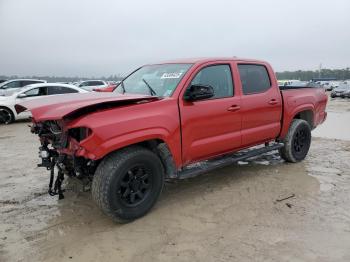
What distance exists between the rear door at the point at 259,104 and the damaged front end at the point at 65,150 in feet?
8.01

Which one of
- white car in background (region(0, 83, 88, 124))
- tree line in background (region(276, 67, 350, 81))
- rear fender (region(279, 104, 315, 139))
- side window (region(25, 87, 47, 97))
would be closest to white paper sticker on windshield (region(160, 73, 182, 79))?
rear fender (region(279, 104, 315, 139))

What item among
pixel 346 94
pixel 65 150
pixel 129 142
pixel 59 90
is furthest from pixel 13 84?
pixel 346 94

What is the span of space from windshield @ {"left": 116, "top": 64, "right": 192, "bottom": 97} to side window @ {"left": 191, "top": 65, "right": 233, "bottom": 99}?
9.1 inches

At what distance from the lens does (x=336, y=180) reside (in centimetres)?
587

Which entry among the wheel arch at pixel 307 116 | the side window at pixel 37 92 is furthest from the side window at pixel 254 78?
the side window at pixel 37 92

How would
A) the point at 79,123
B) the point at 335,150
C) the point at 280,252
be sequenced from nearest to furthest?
1. the point at 280,252
2. the point at 79,123
3. the point at 335,150

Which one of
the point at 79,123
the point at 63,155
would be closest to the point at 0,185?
the point at 63,155

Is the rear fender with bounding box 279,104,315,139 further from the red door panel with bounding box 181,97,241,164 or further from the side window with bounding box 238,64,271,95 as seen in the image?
the red door panel with bounding box 181,97,241,164

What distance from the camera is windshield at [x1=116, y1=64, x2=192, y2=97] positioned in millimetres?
4867

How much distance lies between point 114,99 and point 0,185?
2874 mm

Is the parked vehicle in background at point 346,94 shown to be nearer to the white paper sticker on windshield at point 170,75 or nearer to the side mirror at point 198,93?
the white paper sticker on windshield at point 170,75

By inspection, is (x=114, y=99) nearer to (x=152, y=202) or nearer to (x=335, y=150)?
(x=152, y=202)

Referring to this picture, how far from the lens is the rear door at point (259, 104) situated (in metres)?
5.59

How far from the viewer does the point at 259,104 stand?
18.9ft
